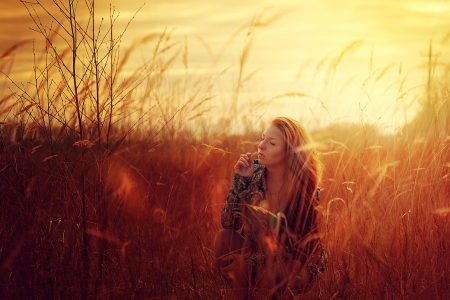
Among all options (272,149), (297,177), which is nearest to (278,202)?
(297,177)

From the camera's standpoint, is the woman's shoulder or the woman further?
the woman's shoulder

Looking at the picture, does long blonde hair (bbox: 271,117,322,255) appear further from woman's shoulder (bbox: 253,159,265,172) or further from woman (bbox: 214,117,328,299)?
woman's shoulder (bbox: 253,159,265,172)

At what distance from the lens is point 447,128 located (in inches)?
120

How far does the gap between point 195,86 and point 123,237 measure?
1232 mm

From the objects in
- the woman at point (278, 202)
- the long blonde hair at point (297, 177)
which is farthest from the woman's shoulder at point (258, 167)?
the long blonde hair at point (297, 177)

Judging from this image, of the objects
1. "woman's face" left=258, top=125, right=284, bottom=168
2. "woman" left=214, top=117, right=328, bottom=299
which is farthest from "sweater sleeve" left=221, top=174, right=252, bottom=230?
"woman's face" left=258, top=125, right=284, bottom=168

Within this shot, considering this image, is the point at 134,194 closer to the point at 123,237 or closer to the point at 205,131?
the point at 123,237

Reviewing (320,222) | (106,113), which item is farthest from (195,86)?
(320,222)

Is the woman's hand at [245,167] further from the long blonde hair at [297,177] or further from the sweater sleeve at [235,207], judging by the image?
the long blonde hair at [297,177]

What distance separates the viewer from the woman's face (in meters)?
2.18

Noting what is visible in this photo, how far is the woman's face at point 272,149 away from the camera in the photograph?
2.18m

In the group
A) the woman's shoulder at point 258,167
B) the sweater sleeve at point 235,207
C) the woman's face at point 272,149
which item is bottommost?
the sweater sleeve at point 235,207

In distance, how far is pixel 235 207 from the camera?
2.23 m

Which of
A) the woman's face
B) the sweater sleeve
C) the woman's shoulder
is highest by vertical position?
the woman's face
